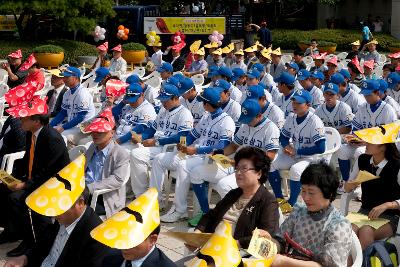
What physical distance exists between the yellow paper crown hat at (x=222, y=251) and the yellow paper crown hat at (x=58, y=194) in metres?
1.19

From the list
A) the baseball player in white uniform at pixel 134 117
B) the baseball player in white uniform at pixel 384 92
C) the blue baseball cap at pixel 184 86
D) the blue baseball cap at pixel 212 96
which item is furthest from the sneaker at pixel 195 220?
the baseball player in white uniform at pixel 384 92

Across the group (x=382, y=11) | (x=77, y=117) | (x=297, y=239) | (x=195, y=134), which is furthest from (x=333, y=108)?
(x=382, y=11)

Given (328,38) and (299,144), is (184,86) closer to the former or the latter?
(299,144)

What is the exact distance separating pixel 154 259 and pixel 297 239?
125 centimetres

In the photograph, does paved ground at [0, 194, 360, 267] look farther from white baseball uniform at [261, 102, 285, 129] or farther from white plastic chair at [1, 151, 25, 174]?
white baseball uniform at [261, 102, 285, 129]

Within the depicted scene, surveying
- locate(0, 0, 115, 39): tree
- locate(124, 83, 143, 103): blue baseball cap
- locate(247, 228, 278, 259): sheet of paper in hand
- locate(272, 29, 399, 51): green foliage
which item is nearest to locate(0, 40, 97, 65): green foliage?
locate(0, 0, 115, 39): tree

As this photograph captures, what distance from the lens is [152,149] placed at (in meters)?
8.50

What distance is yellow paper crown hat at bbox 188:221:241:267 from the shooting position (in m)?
3.54

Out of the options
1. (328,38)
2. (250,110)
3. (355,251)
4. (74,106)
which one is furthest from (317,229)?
(328,38)

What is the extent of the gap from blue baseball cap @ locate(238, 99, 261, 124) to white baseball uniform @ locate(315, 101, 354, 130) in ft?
7.60

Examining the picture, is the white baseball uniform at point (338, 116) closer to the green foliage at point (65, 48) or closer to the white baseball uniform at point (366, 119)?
the white baseball uniform at point (366, 119)

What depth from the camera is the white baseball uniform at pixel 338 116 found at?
9391 mm

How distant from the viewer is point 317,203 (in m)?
4.66

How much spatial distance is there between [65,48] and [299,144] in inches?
688
